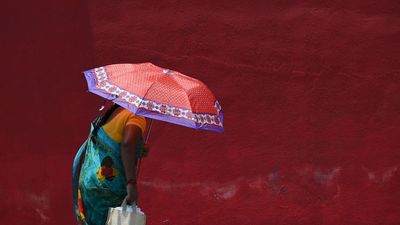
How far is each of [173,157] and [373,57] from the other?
1720mm

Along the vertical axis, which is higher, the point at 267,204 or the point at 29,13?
the point at 29,13

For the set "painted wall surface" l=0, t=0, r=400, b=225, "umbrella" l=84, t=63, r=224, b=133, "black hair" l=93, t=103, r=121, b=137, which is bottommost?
"painted wall surface" l=0, t=0, r=400, b=225

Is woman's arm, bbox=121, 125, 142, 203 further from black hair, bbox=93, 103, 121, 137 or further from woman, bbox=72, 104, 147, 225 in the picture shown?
black hair, bbox=93, 103, 121, 137

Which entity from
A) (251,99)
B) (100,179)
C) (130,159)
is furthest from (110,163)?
(251,99)

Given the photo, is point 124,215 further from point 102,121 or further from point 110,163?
point 102,121

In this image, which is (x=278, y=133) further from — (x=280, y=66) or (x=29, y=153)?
(x=29, y=153)

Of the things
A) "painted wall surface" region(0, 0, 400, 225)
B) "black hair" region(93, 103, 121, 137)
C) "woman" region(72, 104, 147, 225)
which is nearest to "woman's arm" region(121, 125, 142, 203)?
"woman" region(72, 104, 147, 225)

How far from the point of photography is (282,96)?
6.47 meters

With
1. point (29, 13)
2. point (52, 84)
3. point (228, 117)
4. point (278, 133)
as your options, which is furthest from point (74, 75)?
point (278, 133)

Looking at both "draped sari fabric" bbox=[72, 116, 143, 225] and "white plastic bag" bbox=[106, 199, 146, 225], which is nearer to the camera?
"white plastic bag" bbox=[106, 199, 146, 225]

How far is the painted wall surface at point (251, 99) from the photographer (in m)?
6.42

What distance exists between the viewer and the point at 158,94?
14.1 feet

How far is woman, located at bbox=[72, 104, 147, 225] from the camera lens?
436 cm

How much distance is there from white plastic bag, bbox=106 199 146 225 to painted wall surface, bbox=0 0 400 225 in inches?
89.0
